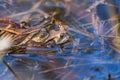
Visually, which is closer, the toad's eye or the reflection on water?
the reflection on water

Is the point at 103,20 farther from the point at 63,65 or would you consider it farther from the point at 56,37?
the point at 63,65

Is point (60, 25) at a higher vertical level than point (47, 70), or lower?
higher

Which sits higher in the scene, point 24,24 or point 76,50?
point 24,24

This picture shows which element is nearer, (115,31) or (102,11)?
(115,31)

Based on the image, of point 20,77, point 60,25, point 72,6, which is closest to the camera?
point 20,77

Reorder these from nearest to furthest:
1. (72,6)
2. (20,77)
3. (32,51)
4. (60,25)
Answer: (20,77) → (32,51) → (60,25) → (72,6)

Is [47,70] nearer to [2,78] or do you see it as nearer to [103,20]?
[2,78]

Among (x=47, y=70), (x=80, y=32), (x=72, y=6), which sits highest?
(x=72, y=6)

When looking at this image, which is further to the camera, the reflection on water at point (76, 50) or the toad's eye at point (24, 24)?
the toad's eye at point (24, 24)

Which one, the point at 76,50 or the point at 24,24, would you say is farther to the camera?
the point at 24,24

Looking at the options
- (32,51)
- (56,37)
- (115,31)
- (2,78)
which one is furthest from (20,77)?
(115,31)
